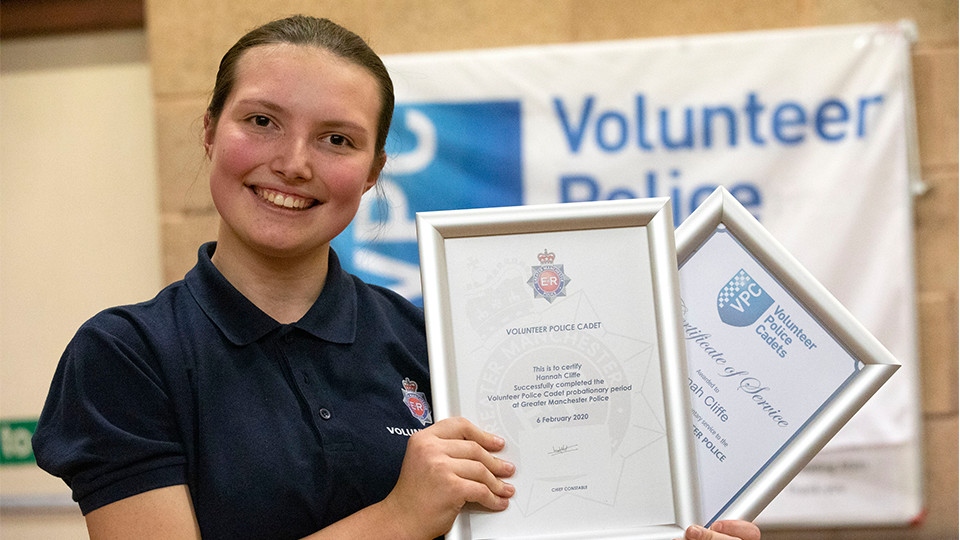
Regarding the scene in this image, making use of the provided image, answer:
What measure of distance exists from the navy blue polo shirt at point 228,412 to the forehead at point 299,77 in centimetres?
27

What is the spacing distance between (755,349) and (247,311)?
29.8 inches

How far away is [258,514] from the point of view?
3.84 feet

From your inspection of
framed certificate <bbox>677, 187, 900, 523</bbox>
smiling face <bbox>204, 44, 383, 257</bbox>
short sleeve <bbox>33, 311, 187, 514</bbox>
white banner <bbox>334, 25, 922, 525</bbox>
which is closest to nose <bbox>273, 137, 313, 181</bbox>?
smiling face <bbox>204, 44, 383, 257</bbox>

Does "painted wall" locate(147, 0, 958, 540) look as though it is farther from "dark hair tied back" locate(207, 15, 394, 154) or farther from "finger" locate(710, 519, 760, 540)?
"finger" locate(710, 519, 760, 540)

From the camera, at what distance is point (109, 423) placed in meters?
1.11

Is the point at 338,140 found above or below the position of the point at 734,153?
below

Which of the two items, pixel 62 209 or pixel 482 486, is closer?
pixel 482 486

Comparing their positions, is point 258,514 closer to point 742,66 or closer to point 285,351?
point 285,351

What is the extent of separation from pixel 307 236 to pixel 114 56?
7.85 ft

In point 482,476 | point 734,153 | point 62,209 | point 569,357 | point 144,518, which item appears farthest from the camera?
point 62,209

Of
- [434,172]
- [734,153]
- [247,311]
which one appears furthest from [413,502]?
[734,153]

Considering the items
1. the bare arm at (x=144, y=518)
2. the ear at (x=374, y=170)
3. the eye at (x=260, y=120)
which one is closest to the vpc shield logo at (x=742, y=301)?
the ear at (x=374, y=170)
